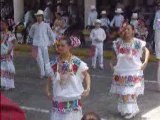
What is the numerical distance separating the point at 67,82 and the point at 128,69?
2.01 meters

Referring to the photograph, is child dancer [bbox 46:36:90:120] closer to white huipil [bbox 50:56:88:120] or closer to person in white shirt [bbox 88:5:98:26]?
white huipil [bbox 50:56:88:120]

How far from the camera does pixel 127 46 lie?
→ 7758 millimetres

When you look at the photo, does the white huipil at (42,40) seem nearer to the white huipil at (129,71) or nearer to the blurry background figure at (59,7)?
the white huipil at (129,71)

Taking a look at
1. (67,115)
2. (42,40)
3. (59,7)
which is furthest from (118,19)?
(67,115)

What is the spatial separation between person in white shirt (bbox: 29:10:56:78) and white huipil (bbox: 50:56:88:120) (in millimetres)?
5558

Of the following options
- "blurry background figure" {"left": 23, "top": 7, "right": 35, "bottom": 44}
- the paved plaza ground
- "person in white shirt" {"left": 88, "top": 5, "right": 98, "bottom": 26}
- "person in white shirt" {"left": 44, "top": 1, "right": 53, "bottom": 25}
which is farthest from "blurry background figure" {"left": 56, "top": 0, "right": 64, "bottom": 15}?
the paved plaza ground

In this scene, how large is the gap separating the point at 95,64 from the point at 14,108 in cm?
1174

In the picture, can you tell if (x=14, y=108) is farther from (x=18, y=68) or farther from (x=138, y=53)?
(x=18, y=68)

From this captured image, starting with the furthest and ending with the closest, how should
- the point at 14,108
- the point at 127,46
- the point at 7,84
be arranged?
1. the point at 7,84
2. the point at 127,46
3. the point at 14,108

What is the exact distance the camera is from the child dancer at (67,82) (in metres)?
6.01

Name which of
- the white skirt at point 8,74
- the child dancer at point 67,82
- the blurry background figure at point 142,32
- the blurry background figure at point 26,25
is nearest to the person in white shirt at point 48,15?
the blurry background figure at point 26,25

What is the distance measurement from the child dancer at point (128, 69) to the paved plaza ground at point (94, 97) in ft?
0.81

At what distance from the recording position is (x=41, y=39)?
1173 centimetres

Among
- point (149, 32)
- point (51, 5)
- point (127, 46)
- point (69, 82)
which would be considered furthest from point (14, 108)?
point (51, 5)
